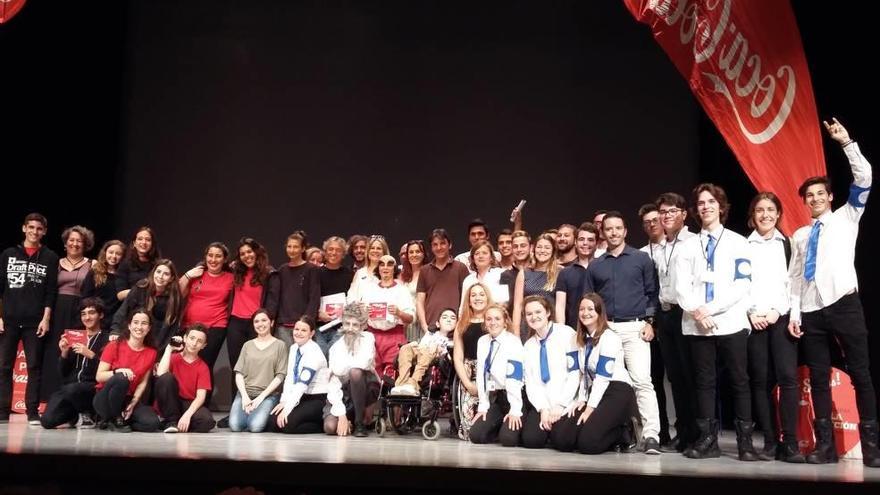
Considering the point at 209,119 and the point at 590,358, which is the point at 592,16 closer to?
the point at 209,119

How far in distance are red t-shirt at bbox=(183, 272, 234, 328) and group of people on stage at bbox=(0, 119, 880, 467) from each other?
11 millimetres

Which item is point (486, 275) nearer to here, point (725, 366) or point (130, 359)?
point (725, 366)

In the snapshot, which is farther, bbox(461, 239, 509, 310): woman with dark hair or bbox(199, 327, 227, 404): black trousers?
bbox(199, 327, 227, 404): black trousers

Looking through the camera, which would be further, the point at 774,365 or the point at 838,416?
the point at 838,416

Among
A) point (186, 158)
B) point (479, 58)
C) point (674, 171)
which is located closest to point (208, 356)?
point (186, 158)

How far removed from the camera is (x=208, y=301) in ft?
20.8

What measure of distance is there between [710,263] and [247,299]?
→ 3.50 meters

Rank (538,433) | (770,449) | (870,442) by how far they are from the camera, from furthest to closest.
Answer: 1. (538,433)
2. (770,449)
3. (870,442)

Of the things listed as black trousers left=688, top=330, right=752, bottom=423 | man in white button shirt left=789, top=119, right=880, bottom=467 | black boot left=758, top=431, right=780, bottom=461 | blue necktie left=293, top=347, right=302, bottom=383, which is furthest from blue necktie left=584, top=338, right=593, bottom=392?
blue necktie left=293, top=347, right=302, bottom=383

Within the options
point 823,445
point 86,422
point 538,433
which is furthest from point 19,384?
point 823,445

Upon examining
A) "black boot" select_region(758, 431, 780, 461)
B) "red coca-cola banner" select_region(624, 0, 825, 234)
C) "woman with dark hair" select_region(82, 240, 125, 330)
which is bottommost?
"black boot" select_region(758, 431, 780, 461)

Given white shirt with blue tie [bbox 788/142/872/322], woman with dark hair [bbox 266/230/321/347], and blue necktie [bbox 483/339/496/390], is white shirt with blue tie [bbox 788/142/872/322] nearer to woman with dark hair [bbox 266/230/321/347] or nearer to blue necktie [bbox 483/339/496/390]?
blue necktie [bbox 483/339/496/390]

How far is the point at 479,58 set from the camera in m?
8.25

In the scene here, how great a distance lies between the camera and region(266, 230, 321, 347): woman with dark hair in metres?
6.36
